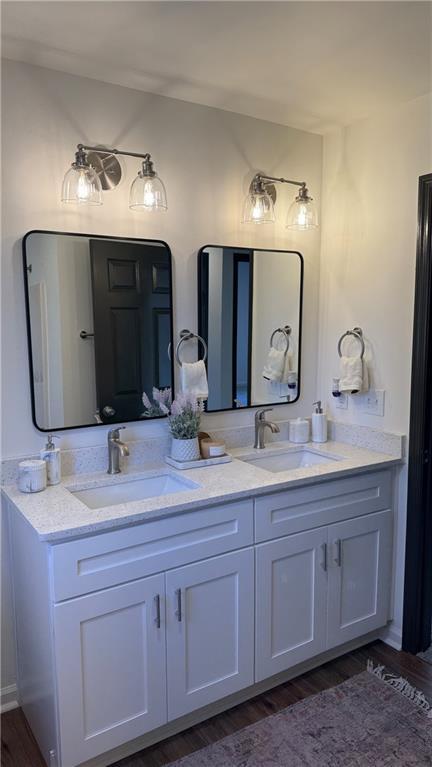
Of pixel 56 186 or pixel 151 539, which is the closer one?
pixel 151 539

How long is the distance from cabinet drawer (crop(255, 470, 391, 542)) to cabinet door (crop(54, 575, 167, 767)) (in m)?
0.50

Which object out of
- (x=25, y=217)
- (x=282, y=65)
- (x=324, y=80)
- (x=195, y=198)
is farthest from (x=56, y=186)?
(x=324, y=80)

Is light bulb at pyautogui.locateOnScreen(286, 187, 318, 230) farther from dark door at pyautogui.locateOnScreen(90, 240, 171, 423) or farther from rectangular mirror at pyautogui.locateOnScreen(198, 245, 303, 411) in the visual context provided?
dark door at pyautogui.locateOnScreen(90, 240, 171, 423)

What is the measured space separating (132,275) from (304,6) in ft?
3.68

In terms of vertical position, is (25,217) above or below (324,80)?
below

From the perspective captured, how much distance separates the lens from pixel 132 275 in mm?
2236

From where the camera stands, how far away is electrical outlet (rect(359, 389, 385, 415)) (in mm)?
2553

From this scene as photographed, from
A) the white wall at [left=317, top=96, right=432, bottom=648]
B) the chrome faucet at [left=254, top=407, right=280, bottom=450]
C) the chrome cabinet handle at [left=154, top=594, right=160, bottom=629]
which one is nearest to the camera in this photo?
the chrome cabinet handle at [left=154, top=594, right=160, bottom=629]

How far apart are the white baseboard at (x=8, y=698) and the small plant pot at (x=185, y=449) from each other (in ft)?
3.69

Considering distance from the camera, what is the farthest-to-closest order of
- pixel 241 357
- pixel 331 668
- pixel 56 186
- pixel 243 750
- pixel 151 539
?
pixel 241 357, pixel 331 668, pixel 56 186, pixel 243 750, pixel 151 539

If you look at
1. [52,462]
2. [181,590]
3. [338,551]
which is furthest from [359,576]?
[52,462]

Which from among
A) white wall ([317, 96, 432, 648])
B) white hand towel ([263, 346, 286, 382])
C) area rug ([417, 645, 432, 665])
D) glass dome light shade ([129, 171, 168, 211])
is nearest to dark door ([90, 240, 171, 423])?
glass dome light shade ([129, 171, 168, 211])

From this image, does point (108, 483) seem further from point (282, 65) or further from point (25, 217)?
point (282, 65)

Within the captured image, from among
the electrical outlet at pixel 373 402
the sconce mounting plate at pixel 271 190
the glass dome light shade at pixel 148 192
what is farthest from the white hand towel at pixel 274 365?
the glass dome light shade at pixel 148 192
